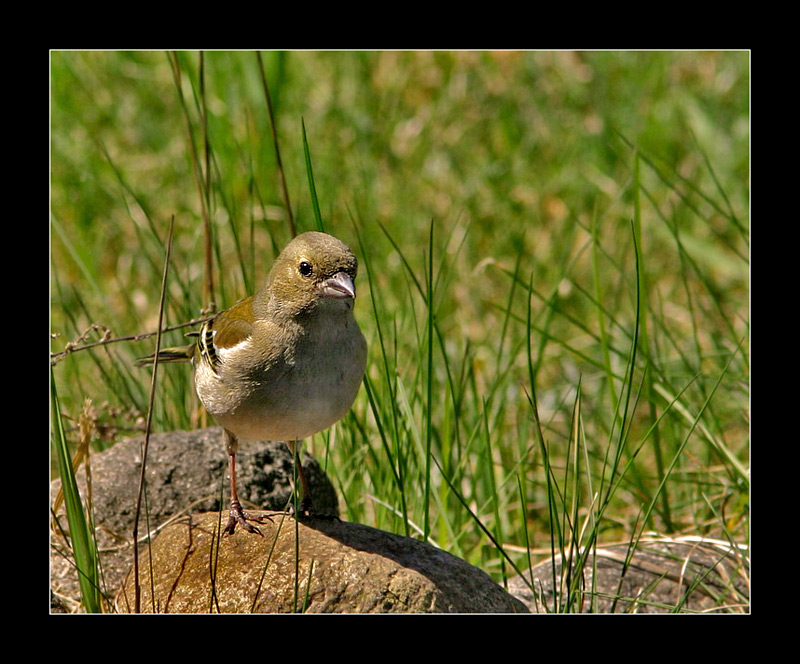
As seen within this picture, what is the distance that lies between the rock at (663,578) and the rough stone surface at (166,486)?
100cm

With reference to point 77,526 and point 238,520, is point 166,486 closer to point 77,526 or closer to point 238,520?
point 238,520

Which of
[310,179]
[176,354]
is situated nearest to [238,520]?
[176,354]

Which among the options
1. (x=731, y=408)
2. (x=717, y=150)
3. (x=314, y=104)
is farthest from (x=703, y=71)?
(x=731, y=408)

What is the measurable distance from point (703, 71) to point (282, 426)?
641 centimetres

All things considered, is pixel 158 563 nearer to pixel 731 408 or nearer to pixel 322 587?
pixel 322 587

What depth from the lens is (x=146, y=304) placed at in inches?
267

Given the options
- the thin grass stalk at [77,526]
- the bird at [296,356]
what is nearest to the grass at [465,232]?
the bird at [296,356]

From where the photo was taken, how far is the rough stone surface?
164 inches

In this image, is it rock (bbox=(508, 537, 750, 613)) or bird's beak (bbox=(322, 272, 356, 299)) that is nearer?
bird's beak (bbox=(322, 272, 356, 299))

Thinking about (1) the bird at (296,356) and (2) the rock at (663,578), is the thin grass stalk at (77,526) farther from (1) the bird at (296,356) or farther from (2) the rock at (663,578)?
(2) the rock at (663,578)

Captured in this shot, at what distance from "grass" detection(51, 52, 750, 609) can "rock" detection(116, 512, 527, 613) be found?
0.73 metres

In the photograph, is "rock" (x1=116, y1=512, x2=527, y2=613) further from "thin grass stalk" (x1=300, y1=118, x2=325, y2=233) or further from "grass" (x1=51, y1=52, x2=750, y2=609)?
"thin grass stalk" (x1=300, y1=118, x2=325, y2=233)

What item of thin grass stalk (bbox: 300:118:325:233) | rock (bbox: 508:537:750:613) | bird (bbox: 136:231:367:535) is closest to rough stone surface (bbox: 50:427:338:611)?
bird (bbox: 136:231:367:535)

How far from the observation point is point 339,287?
353cm
